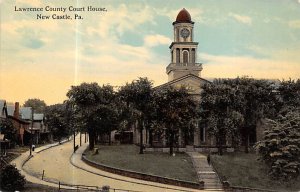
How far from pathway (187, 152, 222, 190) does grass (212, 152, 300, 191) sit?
0.65 metres

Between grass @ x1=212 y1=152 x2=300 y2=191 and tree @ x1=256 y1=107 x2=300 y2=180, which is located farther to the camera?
grass @ x1=212 y1=152 x2=300 y2=191

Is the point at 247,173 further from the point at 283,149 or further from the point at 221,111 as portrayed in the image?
the point at 221,111

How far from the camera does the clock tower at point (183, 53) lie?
2491 inches

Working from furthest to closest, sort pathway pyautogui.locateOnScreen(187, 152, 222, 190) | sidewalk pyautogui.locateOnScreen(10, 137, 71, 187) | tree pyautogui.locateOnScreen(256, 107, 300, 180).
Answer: pathway pyautogui.locateOnScreen(187, 152, 222, 190) < tree pyautogui.locateOnScreen(256, 107, 300, 180) < sidewalk pyautogui.locateOnScreen(10, 137, 71, 187)

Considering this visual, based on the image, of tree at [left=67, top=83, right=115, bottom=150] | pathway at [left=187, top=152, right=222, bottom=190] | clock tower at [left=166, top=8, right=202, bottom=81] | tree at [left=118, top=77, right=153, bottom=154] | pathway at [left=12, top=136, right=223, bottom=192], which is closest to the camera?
pathway at [left=12, top=136, right=223, bottom=192]

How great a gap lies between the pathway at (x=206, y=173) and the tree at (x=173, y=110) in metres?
3.68

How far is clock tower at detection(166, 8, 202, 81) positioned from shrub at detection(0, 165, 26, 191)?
3408 cm

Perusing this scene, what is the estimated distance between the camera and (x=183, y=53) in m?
66.1

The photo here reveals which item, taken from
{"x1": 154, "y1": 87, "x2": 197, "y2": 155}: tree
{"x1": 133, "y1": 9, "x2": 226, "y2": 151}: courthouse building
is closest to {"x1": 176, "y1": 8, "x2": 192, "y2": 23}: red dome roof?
{"x1": 154, "y1": 87, "x2": 197, "y2": 155}: tree

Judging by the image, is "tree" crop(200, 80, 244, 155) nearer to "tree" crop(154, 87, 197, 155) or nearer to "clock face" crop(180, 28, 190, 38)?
"tree" crop(154, 87, 197, 155)

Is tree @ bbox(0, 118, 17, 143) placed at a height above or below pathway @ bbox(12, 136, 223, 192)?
above

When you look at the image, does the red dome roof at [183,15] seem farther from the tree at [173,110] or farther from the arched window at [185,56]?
the arched window at [185,56]

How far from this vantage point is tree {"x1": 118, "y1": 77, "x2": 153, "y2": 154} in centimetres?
5097

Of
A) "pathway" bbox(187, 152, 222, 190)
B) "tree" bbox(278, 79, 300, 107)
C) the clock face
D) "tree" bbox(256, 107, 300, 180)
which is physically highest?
the clock face
